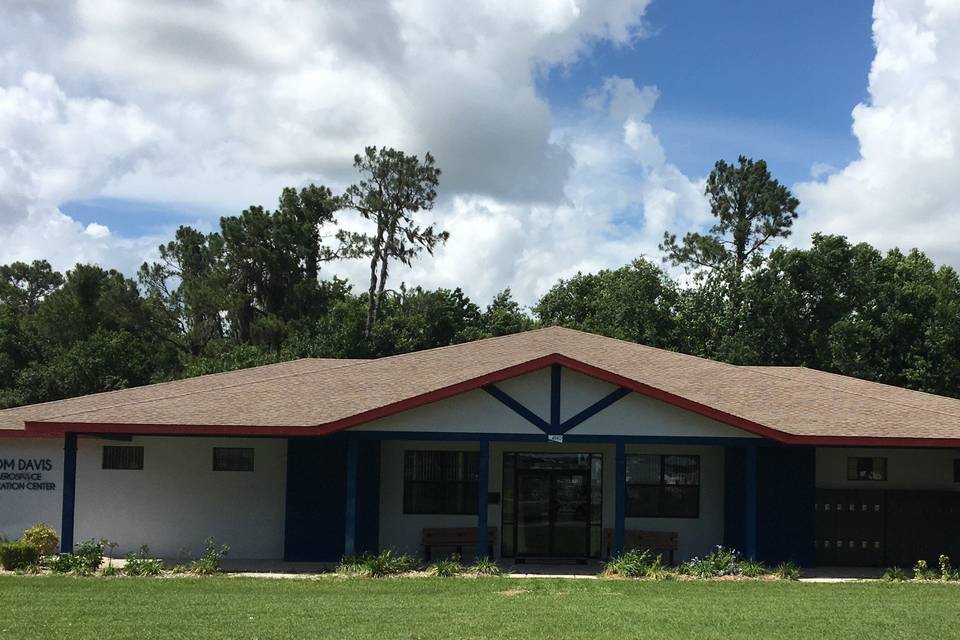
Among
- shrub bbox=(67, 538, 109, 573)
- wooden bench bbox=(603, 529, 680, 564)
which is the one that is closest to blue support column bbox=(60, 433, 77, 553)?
shrub bbox=(67, 538, 109, 573)

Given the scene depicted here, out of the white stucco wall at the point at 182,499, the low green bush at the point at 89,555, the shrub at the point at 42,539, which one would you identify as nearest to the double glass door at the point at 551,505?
the white stucco wall at the point at 182,499

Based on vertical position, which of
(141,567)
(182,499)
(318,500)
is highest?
(318,500)

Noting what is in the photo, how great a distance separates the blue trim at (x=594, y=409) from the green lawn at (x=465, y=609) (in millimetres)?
2795

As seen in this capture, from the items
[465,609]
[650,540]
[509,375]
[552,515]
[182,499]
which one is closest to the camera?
[465,609]

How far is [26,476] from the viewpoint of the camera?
21062 mm

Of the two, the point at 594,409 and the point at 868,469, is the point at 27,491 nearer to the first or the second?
the point at 594,409

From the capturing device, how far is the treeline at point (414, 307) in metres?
39.3

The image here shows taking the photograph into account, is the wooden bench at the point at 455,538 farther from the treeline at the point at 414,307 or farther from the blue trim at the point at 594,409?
the treeline at the point at 414,307

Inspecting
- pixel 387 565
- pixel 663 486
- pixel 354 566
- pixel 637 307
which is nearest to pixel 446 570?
pixel 387 565

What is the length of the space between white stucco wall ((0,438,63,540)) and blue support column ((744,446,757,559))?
528 inches

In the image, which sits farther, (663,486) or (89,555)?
(663,486)

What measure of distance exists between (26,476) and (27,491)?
30 cm

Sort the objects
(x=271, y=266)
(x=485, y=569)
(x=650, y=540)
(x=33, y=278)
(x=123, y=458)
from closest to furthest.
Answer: (x=485, y=569)
(x=650, y=540)
(x=123, y=458)
(x=271, y=266)
(x=33, y=278)

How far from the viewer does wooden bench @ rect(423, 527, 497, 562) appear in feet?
65.4
